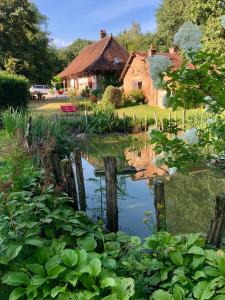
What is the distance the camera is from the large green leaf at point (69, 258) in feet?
10.1

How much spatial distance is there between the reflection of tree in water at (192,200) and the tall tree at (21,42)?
31.9m

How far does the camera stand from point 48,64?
150ft

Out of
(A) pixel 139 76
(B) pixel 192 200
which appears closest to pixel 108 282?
(B) pixel 192 200

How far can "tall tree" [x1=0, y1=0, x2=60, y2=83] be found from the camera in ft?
128

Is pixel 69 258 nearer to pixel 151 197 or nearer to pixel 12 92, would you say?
pixel 151 197

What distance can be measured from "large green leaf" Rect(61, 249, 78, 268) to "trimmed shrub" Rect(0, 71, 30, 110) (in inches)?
672

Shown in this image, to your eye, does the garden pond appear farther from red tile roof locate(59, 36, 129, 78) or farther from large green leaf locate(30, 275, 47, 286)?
red tile roof locate(59, 36, 129, 78)

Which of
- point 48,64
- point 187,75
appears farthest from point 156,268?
point 48,64

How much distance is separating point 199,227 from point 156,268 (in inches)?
128

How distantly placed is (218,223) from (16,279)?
1.96 m

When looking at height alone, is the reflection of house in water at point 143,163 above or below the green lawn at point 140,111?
below

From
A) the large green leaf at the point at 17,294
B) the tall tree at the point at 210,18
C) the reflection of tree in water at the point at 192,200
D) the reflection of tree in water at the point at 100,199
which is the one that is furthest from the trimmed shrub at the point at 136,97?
the large green leaf at the point at 17,294

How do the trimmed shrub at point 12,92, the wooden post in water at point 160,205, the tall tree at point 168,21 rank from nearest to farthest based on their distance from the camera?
the wooden post in water at point 160,205 → the trimmed shrub at point 12,92 → the tall tree at point 168,21

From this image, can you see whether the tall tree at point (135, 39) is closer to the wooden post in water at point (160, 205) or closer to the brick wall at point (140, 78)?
A: the brick wall at point (140, 78)
